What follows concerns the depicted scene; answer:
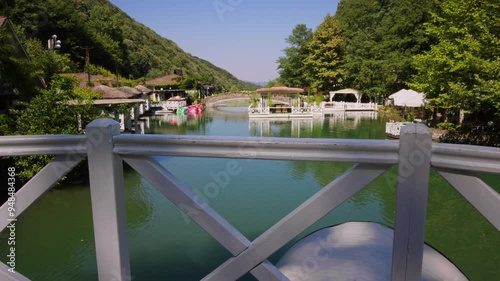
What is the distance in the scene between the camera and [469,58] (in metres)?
11.8

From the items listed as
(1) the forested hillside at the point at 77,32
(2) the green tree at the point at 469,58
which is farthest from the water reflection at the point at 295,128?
(1) the forested hillside at the point at 77,32

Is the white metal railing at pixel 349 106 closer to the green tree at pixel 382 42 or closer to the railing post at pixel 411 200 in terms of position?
the green tree at pixel 382 42

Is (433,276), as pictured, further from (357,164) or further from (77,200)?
(77,200)

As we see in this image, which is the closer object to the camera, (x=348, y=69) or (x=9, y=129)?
(x=9, y=129)

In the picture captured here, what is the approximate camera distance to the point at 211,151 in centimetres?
110

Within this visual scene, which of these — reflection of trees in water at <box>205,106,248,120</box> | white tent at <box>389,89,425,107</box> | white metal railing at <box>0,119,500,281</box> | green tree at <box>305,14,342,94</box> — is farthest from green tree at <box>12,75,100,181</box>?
green tree at <box>305,14,342,94</box>

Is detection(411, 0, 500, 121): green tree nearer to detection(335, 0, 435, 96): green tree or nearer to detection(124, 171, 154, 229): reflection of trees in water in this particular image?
detection(335, 0, 435, 96): green tree

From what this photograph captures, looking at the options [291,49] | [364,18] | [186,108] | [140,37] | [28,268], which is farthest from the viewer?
[140,37]

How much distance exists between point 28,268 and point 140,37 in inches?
3535

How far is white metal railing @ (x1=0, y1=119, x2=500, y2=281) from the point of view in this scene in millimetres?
938

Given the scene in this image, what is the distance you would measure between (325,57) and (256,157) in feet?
127

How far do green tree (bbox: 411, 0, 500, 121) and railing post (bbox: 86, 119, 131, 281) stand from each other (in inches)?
497

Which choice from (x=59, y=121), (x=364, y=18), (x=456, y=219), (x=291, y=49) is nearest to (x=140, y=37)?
(x=291, y=49)

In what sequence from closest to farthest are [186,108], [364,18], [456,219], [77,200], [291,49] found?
[456,219] < [77,200] < [186,108] < [364,18] < [291,49]
